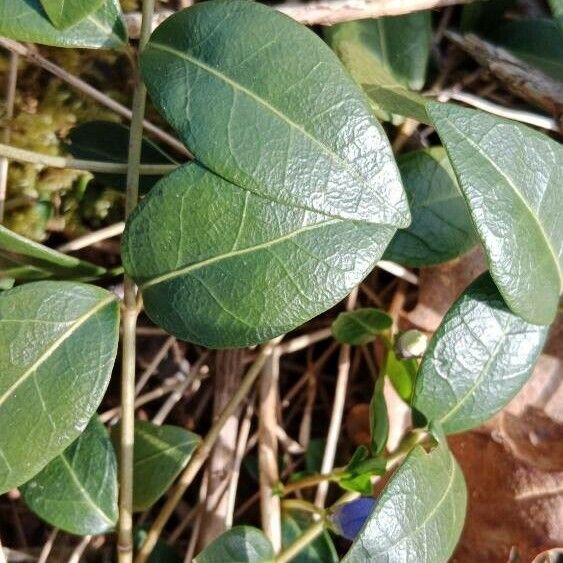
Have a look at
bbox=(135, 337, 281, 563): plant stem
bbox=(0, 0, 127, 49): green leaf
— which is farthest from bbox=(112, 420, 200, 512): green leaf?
bbox=(0, 0, 127, 49): green leaf

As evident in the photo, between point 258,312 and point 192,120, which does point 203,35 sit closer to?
point 192,120

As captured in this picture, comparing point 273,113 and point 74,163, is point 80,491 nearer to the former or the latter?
point 74,163

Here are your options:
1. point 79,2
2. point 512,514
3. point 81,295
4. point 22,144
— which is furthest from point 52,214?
point 512,514

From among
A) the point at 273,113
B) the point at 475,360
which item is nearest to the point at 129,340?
the point at 273,113

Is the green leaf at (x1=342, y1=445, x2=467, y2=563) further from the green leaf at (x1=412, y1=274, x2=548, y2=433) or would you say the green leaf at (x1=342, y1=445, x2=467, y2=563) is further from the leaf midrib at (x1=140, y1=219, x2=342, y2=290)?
the leaf midrib at (x1=140, y1=219, x2=342, y2=290)

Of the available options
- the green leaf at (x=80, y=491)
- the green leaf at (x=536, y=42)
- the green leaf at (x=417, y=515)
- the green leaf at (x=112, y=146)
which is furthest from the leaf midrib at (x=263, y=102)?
the green leaf at (x=536, y=42)

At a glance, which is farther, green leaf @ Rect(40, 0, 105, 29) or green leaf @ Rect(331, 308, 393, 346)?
green leaf @ Rect(331, 308, 393, 346)

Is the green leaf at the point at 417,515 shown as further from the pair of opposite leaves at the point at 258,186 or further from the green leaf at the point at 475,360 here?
the pair of opposite leaves at the point at 258,186
